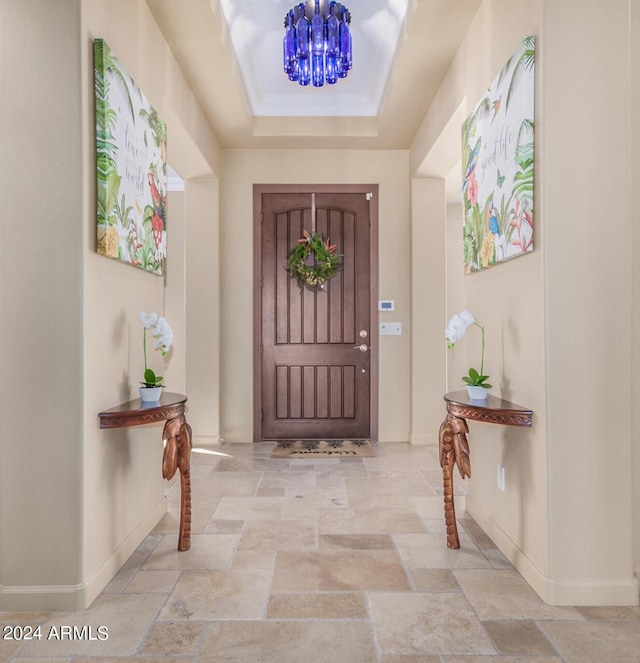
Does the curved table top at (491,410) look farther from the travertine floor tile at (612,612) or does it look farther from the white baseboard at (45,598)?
the white baseboard at (45,598)

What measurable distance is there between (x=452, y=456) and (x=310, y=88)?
343cm

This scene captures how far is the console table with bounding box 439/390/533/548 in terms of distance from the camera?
2.23m

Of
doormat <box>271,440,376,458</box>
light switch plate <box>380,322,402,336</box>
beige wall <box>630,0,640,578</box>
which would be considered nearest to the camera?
beige wall <box>630,0,640,578</box>

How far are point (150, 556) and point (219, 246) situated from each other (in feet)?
10.2

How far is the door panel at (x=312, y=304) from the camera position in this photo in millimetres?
5059

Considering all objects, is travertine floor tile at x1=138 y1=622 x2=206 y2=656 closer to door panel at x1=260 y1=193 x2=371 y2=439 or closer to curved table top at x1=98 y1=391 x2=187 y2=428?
curved table top at x1=98 y1=391 x2=187 y2=428

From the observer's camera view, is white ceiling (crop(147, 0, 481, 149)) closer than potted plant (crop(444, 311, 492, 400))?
No

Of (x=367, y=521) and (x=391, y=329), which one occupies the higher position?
(x=391, y=329)

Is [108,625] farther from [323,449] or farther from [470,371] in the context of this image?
[323,449]

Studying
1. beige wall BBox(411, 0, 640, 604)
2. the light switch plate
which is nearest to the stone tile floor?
beige wall BBox(411, 0, 640, 604)

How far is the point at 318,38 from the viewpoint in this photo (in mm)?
3078

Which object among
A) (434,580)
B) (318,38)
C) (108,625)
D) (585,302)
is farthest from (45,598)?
(318,38)

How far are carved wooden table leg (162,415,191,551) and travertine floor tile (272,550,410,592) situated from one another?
1.67 feet

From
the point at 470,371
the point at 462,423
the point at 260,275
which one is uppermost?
the point at 260,275
